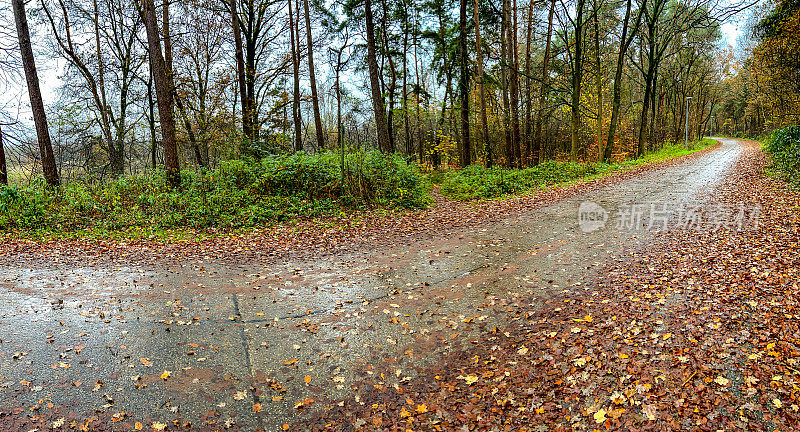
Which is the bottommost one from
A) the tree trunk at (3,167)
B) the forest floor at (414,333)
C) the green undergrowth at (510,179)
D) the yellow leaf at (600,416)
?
the yellow leaf at (600,416)

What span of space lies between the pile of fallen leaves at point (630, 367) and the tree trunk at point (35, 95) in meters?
12.8

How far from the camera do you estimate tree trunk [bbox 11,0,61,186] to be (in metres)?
11.5

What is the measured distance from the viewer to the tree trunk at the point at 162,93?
11.5 m

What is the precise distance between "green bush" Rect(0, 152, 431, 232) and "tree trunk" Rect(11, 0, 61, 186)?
1.19 metres

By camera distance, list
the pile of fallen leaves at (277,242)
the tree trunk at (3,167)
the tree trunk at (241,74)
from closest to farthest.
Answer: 1. the pile of fallen leaves at (277,242)
2. the tree trunk at (3,167)
3. the tree trunk at (241,74)

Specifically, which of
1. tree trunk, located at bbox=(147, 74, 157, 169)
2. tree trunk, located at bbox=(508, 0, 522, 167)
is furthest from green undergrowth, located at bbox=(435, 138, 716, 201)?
tree trunk, located at bbox=(147, 74, 157, 169)

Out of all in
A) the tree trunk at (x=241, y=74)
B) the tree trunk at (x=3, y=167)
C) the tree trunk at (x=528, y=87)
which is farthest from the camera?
the tree trunk at (x=528, y=87)

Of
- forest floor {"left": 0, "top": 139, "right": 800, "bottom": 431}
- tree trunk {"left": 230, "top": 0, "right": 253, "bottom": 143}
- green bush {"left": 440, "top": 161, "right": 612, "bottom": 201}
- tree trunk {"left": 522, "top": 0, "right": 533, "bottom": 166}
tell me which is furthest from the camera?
tree trunk {"left": 522, "top": 0, "right": 533, "bottom": 166}

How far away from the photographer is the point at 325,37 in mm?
21578

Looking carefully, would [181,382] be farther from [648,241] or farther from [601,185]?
[601,185]

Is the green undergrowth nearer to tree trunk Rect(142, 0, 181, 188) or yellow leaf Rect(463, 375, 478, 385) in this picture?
tree trunk Rect(142, 0, 181, 188)

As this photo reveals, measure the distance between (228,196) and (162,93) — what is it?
11.6ft

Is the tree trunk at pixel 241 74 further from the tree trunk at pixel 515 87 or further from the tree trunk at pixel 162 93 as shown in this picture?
the tree trunk at pixel 515 87

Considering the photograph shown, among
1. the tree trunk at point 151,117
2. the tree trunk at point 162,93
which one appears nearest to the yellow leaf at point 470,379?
the tree trunk at point 162,93
